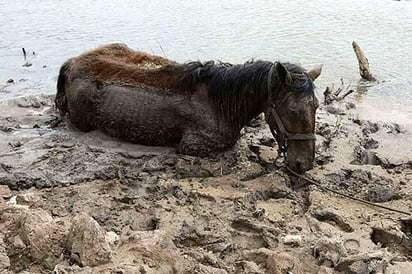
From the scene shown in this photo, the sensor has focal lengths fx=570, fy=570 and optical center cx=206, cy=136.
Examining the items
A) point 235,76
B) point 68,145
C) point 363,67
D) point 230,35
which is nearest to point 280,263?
point 235,76

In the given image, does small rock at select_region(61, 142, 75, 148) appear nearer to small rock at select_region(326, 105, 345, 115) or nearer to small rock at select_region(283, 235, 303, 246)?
small rock at select_region(283, 235, 303, 246)

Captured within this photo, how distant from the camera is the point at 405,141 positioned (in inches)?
279

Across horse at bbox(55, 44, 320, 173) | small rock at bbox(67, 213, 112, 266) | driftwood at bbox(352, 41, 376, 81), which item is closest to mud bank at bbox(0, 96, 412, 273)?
small rock at bbox(67, 213, 112, 266)

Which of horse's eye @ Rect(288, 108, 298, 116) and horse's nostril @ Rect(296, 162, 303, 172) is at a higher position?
horse's eye @ Rect(288, 108, 298, 116)

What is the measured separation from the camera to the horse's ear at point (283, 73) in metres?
5.63

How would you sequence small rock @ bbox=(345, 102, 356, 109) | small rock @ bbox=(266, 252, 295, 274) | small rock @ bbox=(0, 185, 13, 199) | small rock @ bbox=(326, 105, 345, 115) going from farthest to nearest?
small rock @ bbox=(345, 102, 356, 109) < small rock @ bbox=(326, 105, 345, 115) < small rock @ bbox=(0, 185, 13, 199) < small rock @ bbox=(266, 252, 295, 274)

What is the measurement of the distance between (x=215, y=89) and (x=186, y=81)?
1.18 ft

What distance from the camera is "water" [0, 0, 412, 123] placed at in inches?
395

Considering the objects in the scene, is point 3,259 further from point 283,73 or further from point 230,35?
point 230,35

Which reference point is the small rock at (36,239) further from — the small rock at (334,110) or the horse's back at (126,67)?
the small rock at (334,110)

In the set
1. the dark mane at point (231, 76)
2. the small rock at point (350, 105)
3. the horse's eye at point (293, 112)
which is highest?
the dark mane at point (231, 76)

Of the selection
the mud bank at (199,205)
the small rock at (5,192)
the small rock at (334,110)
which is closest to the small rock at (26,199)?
the mud bank at (199,205)

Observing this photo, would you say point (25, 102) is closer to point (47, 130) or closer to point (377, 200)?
point (47, 130)

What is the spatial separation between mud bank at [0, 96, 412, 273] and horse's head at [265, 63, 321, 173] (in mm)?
232
